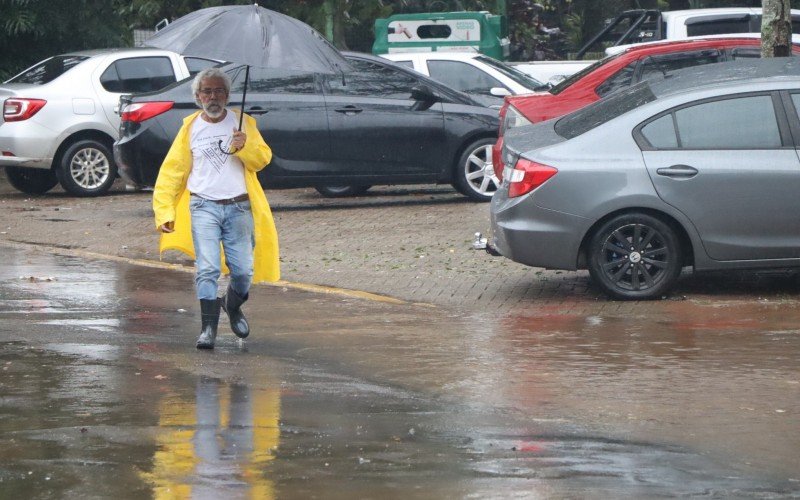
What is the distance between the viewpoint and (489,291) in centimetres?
1102

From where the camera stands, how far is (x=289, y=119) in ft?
51.5

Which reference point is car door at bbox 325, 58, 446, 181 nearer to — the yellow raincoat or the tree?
the yellow raincoat

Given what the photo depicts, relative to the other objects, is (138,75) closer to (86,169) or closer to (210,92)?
(86,169)

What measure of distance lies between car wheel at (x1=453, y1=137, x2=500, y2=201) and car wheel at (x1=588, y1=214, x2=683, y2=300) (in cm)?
595

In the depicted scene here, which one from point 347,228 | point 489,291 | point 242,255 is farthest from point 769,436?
point 347,228

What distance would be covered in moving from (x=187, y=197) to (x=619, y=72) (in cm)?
622

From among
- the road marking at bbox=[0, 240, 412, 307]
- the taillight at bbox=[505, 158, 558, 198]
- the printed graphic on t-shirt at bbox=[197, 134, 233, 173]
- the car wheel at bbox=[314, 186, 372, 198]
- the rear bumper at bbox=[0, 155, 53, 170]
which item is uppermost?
the printed graphic on t-shirt at bbox=[197, 134, 233, 173]

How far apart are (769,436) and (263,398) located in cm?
242

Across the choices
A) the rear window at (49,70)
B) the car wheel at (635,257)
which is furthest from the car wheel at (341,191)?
the car wheel at (635,257)

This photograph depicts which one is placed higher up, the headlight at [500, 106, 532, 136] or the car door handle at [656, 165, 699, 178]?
the headlight at [500, 106, 532, 136]

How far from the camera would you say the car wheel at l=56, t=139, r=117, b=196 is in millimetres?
17797

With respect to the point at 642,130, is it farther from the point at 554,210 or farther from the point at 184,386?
the point at 184,386

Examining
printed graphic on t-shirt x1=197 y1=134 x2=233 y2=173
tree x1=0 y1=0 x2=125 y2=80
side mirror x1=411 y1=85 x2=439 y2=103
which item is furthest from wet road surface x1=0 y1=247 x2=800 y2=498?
tree x1=0 y1=0 x2=125 y2=80

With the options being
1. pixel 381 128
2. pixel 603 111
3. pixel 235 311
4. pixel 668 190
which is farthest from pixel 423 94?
Answer: pixel 235 311
